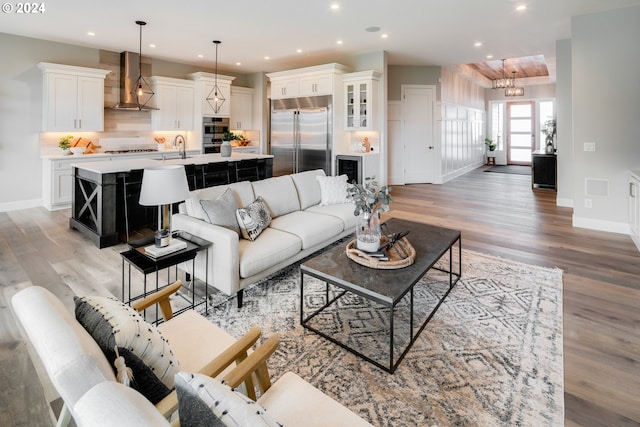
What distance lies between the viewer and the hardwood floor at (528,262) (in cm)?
191

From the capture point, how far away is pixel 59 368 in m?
0.86

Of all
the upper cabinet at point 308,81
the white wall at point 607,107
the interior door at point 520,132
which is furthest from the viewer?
the interior door at point 520,132

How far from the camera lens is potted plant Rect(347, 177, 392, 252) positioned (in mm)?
2660

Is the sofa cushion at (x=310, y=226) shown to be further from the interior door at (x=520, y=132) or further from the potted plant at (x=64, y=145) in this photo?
the interior door at (x=520, y=132)

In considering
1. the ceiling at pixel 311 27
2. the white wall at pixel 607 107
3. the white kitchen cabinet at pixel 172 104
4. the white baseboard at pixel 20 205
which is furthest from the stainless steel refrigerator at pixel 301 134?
the white baseboard at pixel 20 205

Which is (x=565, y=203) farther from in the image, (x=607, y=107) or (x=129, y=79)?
(x=129, y=79)

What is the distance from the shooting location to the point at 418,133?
902cm

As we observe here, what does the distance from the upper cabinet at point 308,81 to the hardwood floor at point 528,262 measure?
280 cm

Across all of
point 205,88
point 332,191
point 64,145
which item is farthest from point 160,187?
point 205,88

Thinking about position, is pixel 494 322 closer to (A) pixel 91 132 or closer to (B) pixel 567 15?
(B) pixel 567 15

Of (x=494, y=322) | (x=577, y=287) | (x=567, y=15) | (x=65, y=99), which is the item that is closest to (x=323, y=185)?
(x=494, y=322)

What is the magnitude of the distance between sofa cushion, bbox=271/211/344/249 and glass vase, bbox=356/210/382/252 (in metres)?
0.79

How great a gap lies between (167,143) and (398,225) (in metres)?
6.74

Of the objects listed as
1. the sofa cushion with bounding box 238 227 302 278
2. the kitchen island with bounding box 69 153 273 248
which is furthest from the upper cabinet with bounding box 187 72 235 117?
the sofa cushion with bounding box 238 227 302 278
